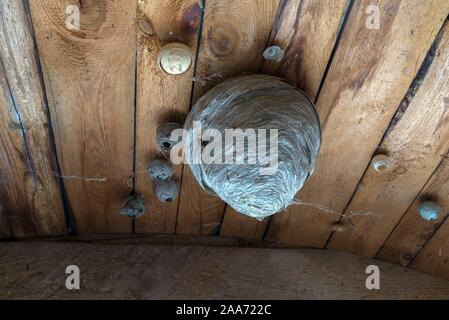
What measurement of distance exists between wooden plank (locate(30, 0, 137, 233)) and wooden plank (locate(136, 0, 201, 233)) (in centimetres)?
2

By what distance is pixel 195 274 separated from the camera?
1.34m

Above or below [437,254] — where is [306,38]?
above

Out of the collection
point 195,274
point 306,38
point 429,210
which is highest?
point 306,38

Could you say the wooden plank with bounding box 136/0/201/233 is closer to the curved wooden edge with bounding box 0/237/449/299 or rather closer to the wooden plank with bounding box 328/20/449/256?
the curved wooden edge with bounding box 0/237/449/299

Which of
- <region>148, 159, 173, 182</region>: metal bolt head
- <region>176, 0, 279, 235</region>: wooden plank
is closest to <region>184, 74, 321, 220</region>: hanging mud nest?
<region>176, 0, 279, 235</region>: wooden plank

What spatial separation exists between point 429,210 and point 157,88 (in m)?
0.76

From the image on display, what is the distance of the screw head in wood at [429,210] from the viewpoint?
1332mm

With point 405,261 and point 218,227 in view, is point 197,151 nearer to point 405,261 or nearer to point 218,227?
point 218,227

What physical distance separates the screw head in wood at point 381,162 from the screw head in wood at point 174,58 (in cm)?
54

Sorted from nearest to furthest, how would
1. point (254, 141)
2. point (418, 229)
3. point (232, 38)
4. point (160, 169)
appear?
point (254, 141) < point (232, 38) < point (160, 169) < point (418, 229)

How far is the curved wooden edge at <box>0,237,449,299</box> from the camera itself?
128 centimetres

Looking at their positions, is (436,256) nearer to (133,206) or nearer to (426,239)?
(426,239)

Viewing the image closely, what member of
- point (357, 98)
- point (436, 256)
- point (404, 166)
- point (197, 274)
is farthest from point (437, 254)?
point (197, 274)

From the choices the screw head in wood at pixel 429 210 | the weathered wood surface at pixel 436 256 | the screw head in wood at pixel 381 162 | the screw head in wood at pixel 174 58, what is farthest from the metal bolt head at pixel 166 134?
the weathered wood surface at pixel 436 256
